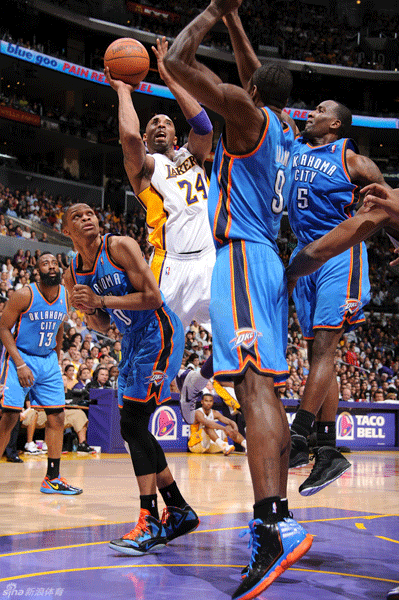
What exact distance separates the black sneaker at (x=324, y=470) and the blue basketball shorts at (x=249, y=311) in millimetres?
960

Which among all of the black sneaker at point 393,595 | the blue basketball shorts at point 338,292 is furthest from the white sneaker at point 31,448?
the black sneaker at point 393,595

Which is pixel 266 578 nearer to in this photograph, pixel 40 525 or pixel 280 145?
pixel 280 145

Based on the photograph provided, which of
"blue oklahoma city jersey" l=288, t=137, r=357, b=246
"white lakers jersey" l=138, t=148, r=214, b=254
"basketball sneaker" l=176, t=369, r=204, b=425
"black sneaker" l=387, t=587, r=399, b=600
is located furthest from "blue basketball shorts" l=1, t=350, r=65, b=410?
"black sneaker" l=387, t=587, r=399, b=600

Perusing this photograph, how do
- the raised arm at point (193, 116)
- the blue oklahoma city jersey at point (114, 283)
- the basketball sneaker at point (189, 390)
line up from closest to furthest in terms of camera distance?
the blue oklahoma city jersey at point (114, 283) < the raised arm at point (193, 116) < the basketball sneaker at point (189, 390)

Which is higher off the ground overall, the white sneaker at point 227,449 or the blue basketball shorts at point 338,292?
the blue basketball shorts at point 338,292

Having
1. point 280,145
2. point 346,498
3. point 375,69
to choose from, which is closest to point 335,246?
point 280,145

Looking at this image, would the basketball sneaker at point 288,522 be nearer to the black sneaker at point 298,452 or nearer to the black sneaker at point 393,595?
the black sneaker at point 393,595

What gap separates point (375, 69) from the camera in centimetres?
3188

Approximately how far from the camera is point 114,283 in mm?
4113

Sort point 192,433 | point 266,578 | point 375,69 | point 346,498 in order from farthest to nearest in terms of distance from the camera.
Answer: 1. point 375,69
2. point 192,433
3. point 346,498
4. point 266,578

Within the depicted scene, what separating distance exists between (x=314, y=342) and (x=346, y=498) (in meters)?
2.60

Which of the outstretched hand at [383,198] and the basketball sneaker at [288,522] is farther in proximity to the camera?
the outstretched hand at [383,198]

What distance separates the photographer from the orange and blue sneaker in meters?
6.02

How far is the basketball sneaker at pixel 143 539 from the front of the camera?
354cm
